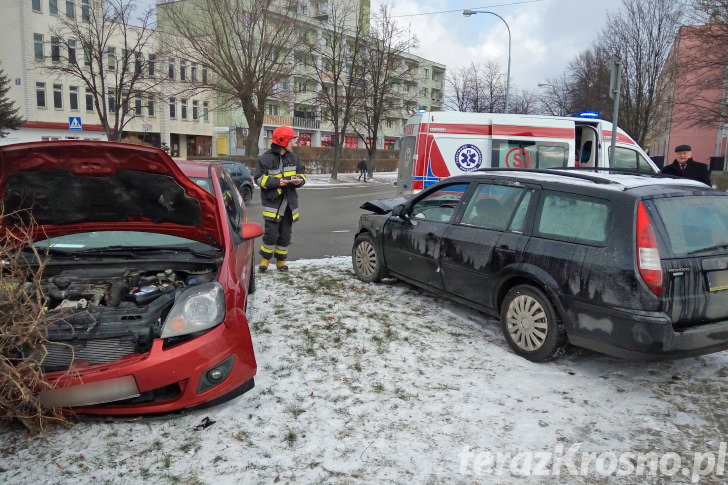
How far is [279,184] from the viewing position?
21.1 feet

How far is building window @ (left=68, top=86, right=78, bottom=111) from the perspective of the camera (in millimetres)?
42500

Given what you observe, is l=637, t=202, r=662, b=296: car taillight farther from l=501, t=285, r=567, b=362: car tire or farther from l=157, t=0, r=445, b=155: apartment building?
l=157, t=0, r=445, b=155: apartment building

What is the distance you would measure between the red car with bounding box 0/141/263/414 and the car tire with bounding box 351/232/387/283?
211cm

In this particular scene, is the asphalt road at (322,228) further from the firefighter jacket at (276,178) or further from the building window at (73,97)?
the building window at (73,97)

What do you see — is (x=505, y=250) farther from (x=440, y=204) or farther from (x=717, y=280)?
(x=717, y=280)

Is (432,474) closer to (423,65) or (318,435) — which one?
(318,435)

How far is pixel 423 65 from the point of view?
74.1 metres

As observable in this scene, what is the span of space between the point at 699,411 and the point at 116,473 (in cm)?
363

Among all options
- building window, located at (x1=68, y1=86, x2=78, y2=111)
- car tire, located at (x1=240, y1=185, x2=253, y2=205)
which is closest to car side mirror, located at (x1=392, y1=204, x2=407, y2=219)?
car tire, located at (x1=240, y1=185, x2=253, y2=205)

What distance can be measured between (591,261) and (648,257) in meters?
0.37

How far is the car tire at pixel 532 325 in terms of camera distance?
4027 millimetres

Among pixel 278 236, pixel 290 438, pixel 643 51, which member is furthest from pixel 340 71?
pixel 290 438

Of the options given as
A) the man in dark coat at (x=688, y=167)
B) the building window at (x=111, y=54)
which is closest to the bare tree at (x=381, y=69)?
the building window at (x=111, y=54)

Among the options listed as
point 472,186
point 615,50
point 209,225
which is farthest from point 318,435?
point 615,50
